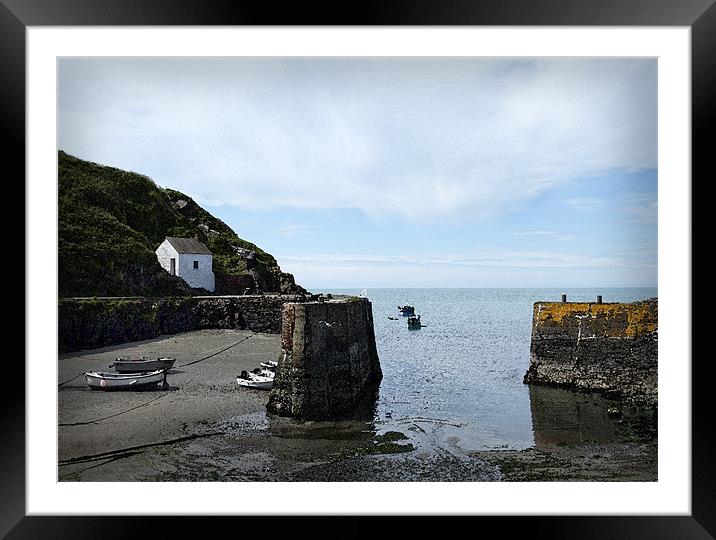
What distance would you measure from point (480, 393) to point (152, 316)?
628 cm

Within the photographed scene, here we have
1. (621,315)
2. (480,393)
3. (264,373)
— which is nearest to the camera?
(621,315)

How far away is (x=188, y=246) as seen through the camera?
12594mm

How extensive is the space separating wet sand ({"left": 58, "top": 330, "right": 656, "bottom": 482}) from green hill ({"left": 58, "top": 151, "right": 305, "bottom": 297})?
147 inches

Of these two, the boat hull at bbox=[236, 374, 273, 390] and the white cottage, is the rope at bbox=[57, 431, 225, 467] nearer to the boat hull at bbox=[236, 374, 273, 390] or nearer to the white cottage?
the boat hull at bbox=[236, 374, 273, 390]

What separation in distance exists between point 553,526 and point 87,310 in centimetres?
824

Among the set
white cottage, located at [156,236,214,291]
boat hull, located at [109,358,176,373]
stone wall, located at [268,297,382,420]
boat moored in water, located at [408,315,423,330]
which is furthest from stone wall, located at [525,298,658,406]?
boat moored in water, located at [408,315,423,330]

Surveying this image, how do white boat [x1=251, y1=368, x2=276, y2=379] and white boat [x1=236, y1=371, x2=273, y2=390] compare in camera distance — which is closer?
white boat [x1=236, y1=371, x2=273, y2=390]

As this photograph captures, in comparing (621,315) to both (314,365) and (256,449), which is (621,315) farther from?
(256,449)

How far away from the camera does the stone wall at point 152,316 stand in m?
8.52

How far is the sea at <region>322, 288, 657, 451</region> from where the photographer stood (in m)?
6.35

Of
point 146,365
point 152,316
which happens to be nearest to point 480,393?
point 146,365
